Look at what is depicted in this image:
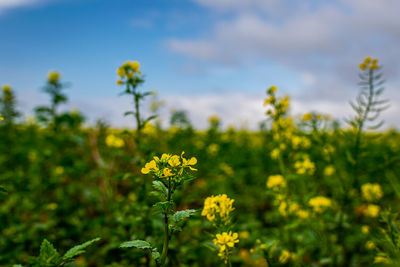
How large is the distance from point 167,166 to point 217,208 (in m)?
0.50

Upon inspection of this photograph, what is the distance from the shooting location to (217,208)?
1868mm

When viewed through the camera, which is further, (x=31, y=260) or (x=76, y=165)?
(x=76, y=165)

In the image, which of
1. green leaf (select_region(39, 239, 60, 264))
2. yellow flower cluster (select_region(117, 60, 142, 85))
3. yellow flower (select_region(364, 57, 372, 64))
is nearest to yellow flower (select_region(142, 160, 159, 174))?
green leaf (select_region(39, 239, 60, 264))

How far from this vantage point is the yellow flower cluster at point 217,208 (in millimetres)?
1865

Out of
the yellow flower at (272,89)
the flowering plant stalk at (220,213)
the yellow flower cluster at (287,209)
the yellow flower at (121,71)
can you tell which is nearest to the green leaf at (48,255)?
the flowering plant stalk at (220,213)

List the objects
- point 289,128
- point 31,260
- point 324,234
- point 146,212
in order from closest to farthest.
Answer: point 31,260 → point 146,212 → point 324,234 → point 289,128

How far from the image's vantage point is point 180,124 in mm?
6094

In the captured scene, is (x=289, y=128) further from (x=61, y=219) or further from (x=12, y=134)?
(x=12, y=134)

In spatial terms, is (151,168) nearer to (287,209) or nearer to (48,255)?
(48,255)

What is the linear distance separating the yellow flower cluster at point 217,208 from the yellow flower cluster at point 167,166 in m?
0.41

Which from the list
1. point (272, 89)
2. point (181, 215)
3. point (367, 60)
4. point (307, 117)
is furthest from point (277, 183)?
point (181, 215)

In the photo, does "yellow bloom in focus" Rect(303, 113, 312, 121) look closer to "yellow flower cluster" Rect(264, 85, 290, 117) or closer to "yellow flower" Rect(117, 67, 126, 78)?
"yellow flower cluster" Rect(264, 85, 290, 117)

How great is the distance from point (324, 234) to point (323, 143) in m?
0.99

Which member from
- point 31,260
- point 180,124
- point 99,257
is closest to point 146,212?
point 31,260
